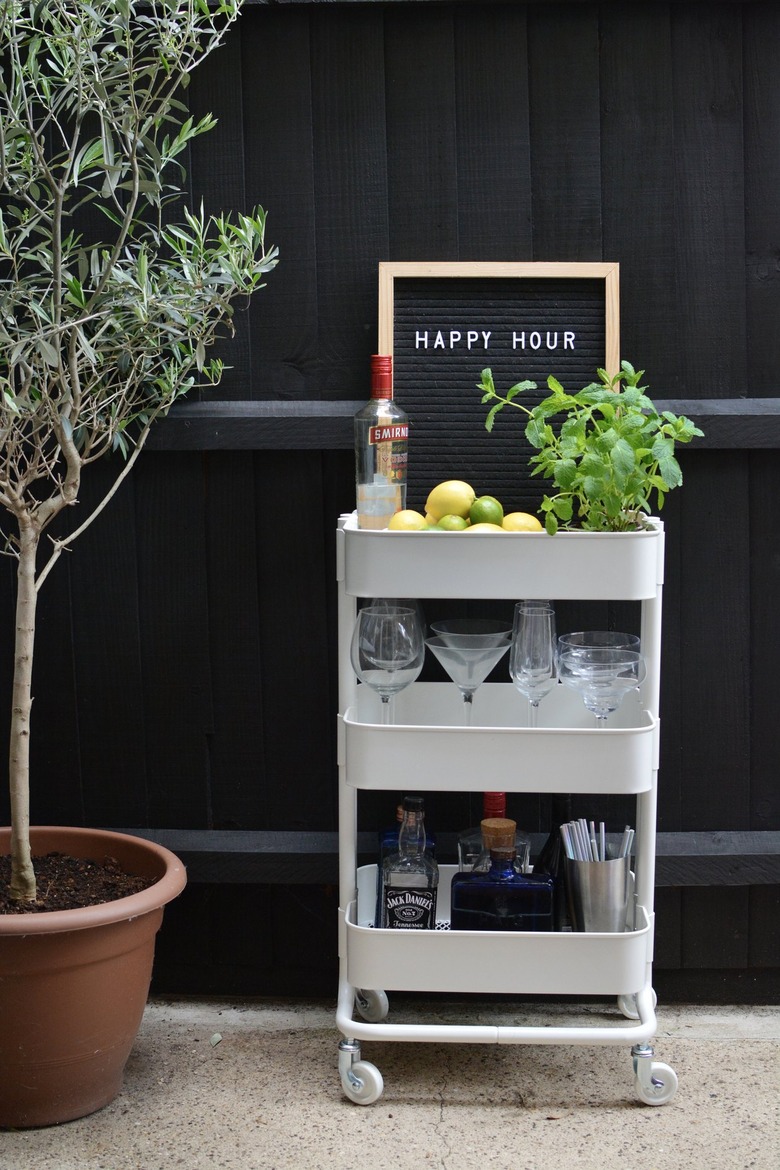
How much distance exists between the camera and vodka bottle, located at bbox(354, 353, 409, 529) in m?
1.97

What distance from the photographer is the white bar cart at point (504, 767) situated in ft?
6.21

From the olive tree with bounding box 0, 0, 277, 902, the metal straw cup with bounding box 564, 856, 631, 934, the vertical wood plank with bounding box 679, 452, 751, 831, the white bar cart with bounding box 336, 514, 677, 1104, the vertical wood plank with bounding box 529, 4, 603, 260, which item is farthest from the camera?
the vertical wood plank with bounding box 679, 452, 751, 831

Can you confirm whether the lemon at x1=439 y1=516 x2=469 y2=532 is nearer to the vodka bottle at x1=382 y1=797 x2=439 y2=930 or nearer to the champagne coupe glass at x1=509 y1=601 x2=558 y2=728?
the champagne coupe glass at x1=509 y1=601 x2=558 y2=728

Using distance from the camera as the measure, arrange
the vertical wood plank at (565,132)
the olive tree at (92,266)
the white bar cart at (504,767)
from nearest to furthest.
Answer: the olive tree at (92,266) < the white bar cart at (504,767) < the vertical wood plank at (565,132)

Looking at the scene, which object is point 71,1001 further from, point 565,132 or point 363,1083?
point 565,132

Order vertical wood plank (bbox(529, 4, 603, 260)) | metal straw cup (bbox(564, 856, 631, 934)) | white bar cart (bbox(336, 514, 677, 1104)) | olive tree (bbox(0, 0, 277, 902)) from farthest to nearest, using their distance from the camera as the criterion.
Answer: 1. vertical wood plank (bbox(529, 4, 603, 260))
2. metal straw cup (bbox(564, 856, 631, 934))
3. white bar cart (bbox(336, 514, 677, 1104))
4. olive tree (bbox(0, 0, 277, 902))

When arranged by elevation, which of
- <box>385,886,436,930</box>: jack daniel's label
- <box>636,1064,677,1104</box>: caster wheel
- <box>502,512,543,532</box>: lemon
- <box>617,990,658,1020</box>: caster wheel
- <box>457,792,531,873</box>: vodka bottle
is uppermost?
<box>502,512,543,532</box>: lemon

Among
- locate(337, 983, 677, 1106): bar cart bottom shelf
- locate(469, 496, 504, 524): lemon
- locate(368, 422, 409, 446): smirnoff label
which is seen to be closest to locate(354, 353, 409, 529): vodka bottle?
locate(368, 422, 409, 446): smirnoff label

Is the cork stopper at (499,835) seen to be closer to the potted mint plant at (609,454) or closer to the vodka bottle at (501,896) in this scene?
the vodka bottle at (501,896)

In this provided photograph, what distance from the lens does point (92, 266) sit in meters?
1.89

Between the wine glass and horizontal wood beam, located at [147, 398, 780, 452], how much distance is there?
1.31ft

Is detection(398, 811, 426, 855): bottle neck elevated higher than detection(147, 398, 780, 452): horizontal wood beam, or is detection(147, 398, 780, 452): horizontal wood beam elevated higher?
detection(147, 398, 780, 452): horizontal wood beam

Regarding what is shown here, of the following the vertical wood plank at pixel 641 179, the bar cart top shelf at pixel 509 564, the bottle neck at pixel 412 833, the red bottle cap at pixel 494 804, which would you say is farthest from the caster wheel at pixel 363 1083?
the vertical wood plank at pixel 641 179

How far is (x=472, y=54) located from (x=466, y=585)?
1.01 metres
